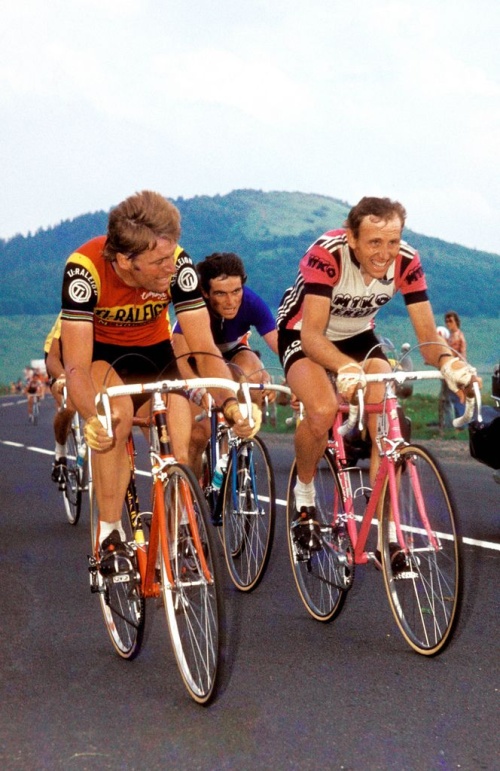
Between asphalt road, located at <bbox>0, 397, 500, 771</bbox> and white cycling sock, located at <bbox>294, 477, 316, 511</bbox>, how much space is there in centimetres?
57

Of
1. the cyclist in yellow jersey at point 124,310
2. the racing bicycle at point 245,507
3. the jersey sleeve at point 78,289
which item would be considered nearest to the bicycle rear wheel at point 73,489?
the racing bicycle at point 245,507

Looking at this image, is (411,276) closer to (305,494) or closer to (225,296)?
(305,494)

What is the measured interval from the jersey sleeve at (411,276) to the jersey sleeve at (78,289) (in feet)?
4.86

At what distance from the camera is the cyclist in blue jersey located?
689 centimetres

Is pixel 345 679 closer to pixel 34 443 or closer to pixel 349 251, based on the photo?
pixel 349 251

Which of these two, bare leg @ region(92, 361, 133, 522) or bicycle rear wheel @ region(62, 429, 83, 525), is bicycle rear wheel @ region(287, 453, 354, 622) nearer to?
bare leg @ region(92, 361, 133, 522)

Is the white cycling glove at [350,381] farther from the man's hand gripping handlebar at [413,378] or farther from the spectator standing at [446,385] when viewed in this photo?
the spectator standing at [446,385]

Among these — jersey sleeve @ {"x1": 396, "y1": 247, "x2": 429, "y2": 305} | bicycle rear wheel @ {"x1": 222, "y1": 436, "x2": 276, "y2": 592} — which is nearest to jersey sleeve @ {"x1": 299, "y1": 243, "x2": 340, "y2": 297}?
jersey sleeve @ {"x1": 396, "y1": 247, "x2": 429, "y2": 305}

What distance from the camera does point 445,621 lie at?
4.47 m

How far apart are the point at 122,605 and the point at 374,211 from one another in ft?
6.88

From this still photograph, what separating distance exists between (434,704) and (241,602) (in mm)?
2013

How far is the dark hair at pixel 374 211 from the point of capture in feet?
16.3

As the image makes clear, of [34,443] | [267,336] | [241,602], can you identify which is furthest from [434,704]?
[34,443]

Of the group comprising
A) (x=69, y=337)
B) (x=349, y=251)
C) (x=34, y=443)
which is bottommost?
(x=34, y=443)
